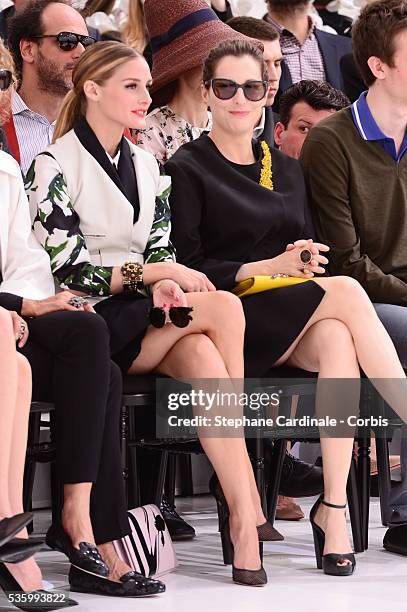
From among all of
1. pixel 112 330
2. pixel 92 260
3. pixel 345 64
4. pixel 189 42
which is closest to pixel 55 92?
pixel 189 42

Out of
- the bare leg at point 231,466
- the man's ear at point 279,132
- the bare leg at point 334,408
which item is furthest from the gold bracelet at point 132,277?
the man's ear at point 279,132

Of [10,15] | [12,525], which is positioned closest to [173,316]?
[12,525]

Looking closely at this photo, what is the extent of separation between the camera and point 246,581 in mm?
3189

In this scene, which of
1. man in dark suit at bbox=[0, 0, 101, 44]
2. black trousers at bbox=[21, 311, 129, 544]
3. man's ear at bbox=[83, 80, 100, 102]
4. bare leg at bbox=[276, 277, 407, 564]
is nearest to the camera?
black trousers at bbox=[21, 311, 129, 544]

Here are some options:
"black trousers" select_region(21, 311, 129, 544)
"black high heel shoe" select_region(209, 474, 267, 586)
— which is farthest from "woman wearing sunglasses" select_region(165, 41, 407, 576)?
"black trousers" select_region(21, 311, 129, 544)

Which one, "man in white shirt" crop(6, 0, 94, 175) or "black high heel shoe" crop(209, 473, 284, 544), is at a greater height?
"man in white shirt" crop(6, 0, 94, 175)

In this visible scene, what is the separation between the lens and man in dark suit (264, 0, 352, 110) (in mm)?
5637

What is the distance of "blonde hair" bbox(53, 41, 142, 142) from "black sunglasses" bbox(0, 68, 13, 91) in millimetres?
378

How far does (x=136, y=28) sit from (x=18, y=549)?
299cm

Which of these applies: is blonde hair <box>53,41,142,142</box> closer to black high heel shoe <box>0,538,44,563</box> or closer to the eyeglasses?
the eyeglasses

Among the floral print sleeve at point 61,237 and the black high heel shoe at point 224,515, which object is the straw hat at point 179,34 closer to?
the floral print sleeve at point 61,237

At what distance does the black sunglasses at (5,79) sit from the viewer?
332cm

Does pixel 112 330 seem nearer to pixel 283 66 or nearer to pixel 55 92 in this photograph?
pixel 55 92

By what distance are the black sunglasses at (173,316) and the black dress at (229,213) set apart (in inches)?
11.0
